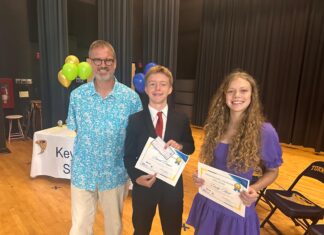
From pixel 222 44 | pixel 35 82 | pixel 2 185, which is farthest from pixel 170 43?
pixel 2 185

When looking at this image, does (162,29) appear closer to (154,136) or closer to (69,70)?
(69,70)

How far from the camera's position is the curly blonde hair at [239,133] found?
1293mm

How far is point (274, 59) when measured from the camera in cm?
602

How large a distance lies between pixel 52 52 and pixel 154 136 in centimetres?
447

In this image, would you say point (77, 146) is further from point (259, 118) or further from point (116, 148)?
point (259, 118)

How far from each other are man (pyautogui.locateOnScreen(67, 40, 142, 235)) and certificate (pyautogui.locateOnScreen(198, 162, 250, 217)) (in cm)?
65

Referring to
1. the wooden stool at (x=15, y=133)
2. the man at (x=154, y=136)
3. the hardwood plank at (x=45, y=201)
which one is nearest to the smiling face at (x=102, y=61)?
the man at (x=154, y=136)

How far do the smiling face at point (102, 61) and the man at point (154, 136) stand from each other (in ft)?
0.97

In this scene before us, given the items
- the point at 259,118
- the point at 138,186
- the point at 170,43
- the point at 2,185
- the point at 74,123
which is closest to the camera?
the point at 259,118

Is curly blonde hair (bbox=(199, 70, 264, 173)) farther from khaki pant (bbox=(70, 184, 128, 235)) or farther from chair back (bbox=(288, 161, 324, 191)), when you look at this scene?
chair back (bbox=(288, 161, 324, 191))

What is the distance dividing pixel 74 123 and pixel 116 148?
15.9 inches

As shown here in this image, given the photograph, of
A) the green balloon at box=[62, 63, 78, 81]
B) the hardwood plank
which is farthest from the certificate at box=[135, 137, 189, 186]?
the green balloon at box=[62, 63, 78, 81]

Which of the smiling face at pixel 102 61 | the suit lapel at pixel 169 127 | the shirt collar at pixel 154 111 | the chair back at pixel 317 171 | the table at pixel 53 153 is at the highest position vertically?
the smiling face at pixel 102 61

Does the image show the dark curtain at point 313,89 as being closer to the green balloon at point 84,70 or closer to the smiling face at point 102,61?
the green balloon at point 84,70
